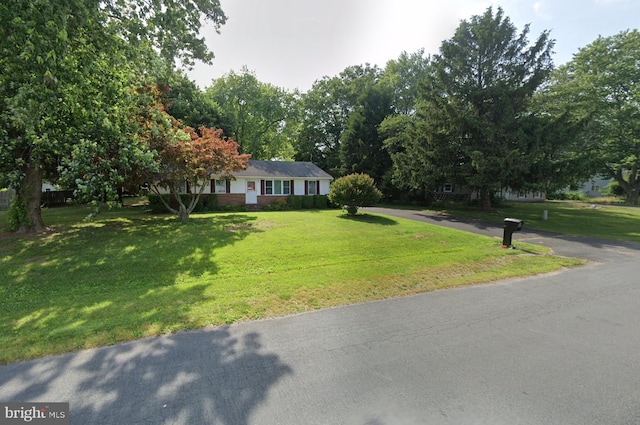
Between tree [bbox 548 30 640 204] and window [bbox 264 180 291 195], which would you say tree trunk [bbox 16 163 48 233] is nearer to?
window [bbox 264 180 291 195]

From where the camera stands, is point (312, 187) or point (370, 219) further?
point (312, 187)

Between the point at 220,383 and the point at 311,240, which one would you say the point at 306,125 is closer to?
the point at 311,240

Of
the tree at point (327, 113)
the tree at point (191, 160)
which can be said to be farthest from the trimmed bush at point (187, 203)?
the tree at point (327, 113)

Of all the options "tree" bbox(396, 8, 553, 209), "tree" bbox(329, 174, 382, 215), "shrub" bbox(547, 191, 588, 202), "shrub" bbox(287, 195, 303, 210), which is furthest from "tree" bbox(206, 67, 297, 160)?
"shrub" bbox(547, 191, 588, 202)

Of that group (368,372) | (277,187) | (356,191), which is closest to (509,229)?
(356,191)

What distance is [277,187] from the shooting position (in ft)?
76.7

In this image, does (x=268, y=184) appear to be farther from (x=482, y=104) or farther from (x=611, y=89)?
(x=611, y=89)

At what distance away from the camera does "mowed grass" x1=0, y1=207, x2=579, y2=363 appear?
4.26 metres

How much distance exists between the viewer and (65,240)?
30.9 feet

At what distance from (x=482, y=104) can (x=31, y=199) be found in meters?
24.9

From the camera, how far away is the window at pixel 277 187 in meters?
22.9

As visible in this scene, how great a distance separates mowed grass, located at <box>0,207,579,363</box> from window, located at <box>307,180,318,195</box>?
13050 mm

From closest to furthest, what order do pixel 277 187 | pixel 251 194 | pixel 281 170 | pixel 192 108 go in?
pixel 251 194 → pixel 277 187 → pixel 281 170 → pixel 192 108

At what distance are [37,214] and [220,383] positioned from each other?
1247cm
